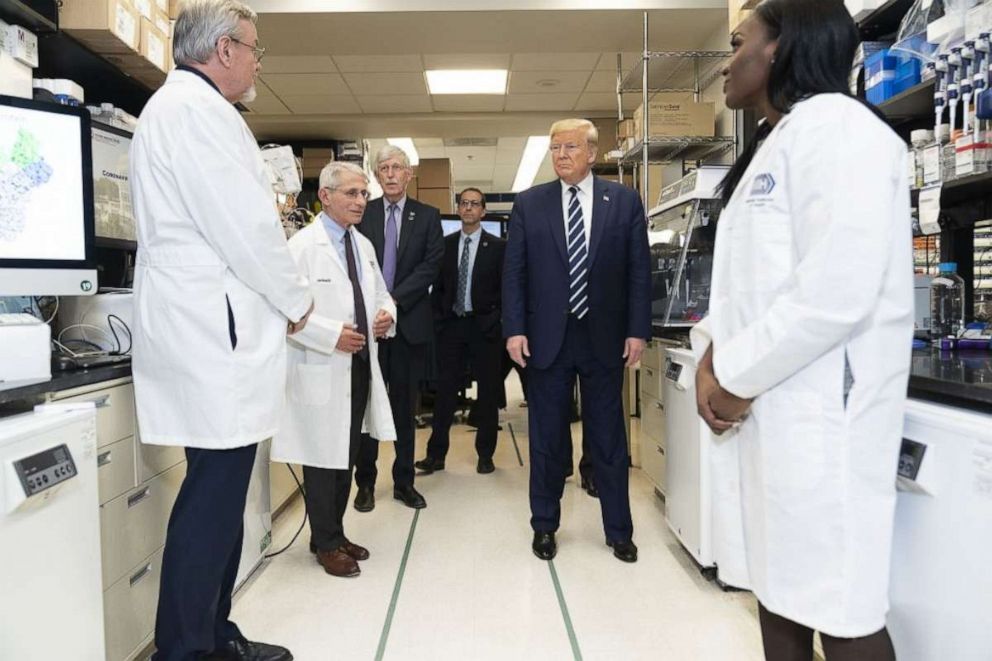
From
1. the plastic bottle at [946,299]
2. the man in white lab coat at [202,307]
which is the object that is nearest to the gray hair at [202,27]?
the man in white lab coat at [202,307]

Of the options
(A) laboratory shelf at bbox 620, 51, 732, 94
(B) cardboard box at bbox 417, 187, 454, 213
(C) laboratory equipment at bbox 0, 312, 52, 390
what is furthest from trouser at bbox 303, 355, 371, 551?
(B) cardboard box at bbox 417, 187, 454, 213

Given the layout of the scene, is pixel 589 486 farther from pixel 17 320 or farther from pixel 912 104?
pixel 17 320

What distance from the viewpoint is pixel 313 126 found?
673cm

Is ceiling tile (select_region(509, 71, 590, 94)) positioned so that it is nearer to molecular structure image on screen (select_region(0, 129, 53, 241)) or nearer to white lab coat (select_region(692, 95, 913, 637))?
molecular structure image on screen (select_region(0, 129, 53, 241))

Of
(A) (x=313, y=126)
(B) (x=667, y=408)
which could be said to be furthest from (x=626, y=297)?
(A) (x=313, y=126)

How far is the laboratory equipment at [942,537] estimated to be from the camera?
3.11 ft

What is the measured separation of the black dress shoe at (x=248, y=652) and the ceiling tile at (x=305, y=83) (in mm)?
4621

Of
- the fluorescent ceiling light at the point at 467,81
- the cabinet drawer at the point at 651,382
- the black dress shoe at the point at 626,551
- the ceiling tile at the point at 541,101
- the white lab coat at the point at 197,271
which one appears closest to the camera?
the white lab coat at the point at 197,271

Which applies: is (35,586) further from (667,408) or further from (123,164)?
(667,408)

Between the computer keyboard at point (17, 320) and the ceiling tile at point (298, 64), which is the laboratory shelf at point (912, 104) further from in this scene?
the ceiling tile at point (298, 64)

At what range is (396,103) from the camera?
20.2ft

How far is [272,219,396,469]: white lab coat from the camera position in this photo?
6.99ft

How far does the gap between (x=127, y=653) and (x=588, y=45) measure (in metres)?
4.35

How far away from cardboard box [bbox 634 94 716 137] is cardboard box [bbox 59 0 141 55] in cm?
239
